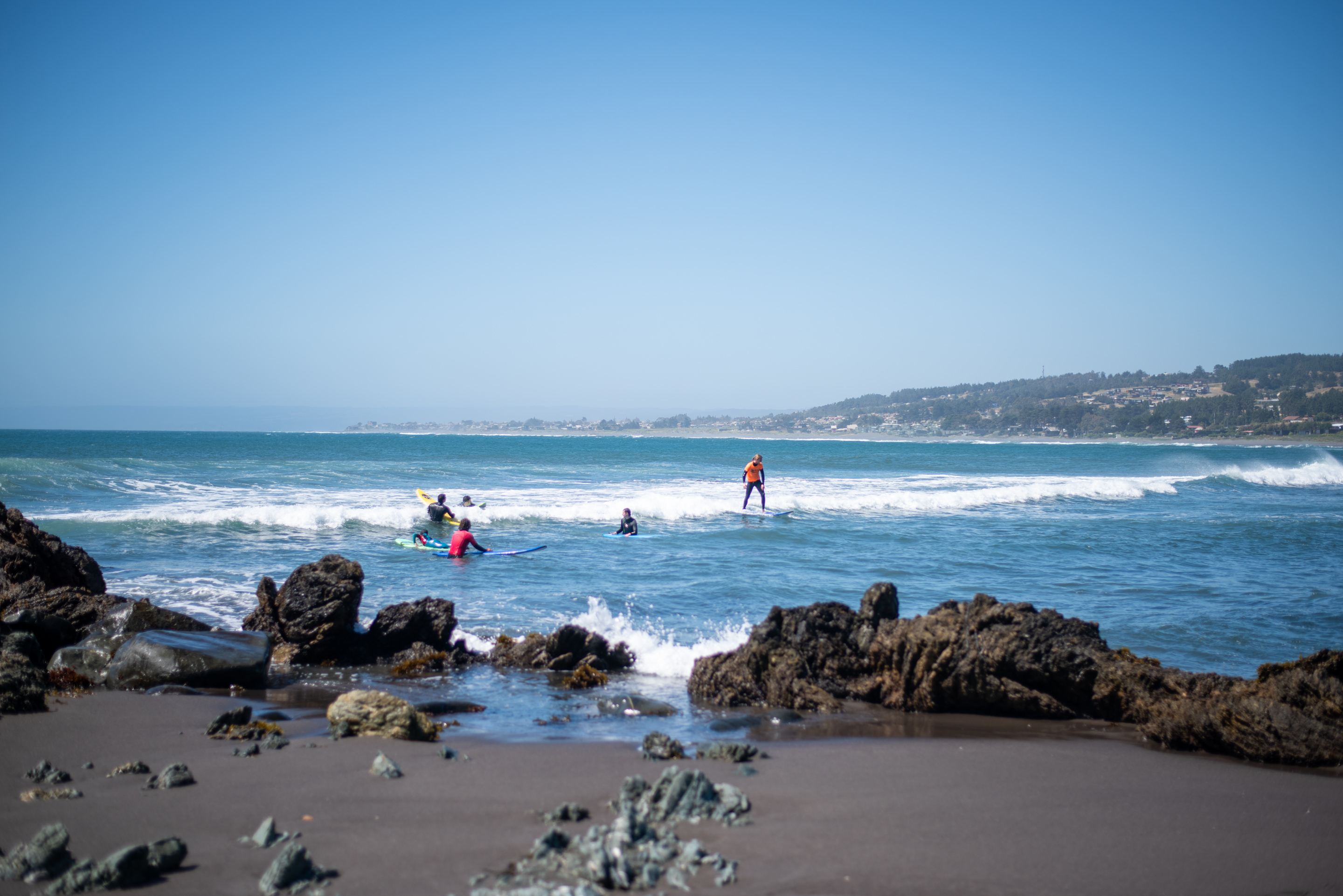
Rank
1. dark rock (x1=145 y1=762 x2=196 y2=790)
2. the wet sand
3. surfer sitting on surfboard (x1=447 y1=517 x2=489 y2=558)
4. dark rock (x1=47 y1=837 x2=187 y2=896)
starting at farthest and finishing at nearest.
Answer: surfer sitting on surfboard (x1=447 y1=517 x2=489 y2=558), dark rock (x1=145 y1=762 x2=196 y2=790), the wet sand, dark rock (x1=47 y1=837 x2=187 y2=896)

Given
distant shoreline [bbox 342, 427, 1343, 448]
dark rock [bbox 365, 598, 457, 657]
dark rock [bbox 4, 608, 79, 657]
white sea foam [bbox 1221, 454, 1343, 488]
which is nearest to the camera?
dark rock [bbox 4, 608, 79, 657]

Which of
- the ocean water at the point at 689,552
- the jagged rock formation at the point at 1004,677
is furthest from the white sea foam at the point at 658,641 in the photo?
the jagged rock formation at the point at 1004,677

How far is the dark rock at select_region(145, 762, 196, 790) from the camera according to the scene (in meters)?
4.53

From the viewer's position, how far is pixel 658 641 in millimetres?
9227

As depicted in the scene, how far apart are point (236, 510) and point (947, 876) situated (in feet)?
75.8

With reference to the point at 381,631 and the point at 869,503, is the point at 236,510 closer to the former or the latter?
the point at 381,631

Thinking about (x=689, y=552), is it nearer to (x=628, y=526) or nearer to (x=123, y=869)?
(x=628, y=526)

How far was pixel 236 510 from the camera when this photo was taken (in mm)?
22391

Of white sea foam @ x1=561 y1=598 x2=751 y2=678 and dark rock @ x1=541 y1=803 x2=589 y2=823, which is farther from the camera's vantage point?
white sea foam @ x1=561 y1=598 x2=751 y2=678

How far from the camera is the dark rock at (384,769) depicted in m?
4.81

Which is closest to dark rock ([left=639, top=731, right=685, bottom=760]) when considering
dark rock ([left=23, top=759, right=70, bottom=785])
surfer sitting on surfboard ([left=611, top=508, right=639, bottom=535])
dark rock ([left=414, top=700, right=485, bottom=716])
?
dark rock ([left=414, top=700, right=485, bottom=716])

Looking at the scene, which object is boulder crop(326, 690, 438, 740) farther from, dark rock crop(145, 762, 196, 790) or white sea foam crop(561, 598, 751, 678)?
white sea foam crop(561, 598, 751, 678)

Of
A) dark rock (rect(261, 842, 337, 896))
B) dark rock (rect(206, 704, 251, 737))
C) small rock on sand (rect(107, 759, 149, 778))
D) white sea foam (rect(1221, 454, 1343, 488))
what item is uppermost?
dark rock (rect(261, 842, 337, 896))

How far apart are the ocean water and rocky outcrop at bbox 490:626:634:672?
30 centimetres
